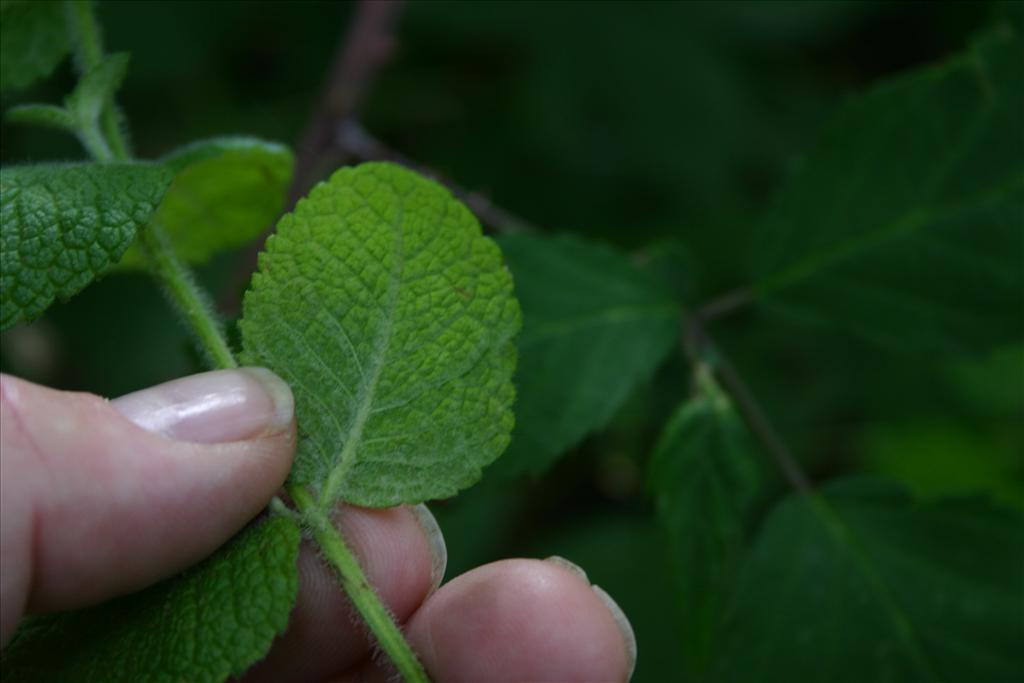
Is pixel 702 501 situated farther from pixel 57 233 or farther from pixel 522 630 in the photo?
pixel 57 233

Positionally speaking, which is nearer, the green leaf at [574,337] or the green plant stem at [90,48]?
the green plant stem at [90,48]

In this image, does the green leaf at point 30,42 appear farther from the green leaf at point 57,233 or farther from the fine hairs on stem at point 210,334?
the green leaf at point 57,233

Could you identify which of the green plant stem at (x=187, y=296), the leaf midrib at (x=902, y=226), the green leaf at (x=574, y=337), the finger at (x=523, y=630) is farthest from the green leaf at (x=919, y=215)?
the green plant stem at (x=187, y=296)

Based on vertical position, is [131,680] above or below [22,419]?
below

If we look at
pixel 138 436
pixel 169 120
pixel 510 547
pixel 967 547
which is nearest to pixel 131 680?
pixel 138 436

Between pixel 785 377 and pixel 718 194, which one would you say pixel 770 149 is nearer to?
pixel 718 194
